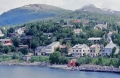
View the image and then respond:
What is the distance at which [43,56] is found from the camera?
3528 cm

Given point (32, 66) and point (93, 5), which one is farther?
point (93, 5)

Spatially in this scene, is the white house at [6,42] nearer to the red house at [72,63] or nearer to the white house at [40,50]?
the white house at [40,50]

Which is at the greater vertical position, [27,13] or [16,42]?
[27,13]

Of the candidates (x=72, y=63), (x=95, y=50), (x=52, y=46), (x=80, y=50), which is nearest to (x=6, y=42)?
(x=52, y=46)

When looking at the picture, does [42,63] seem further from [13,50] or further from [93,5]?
[93,5]

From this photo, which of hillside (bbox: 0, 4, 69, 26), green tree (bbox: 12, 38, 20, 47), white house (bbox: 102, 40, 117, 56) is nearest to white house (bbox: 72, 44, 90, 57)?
white house (bbox: 102, 40, 117, 56)

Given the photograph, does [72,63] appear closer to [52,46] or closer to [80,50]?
[80,50]

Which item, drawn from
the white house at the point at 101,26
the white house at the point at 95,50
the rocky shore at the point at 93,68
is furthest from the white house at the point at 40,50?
the white house at the point at 101,26

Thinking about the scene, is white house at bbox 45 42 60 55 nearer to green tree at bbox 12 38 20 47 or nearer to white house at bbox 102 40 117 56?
green tree at bbox 12 38 20 47

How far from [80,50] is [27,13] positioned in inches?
2282

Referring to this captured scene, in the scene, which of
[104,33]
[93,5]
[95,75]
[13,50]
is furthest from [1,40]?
[93,5]

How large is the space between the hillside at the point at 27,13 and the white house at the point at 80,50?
5006 centimetres

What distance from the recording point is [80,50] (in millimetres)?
34438

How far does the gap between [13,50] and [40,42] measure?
2443 millimetres
